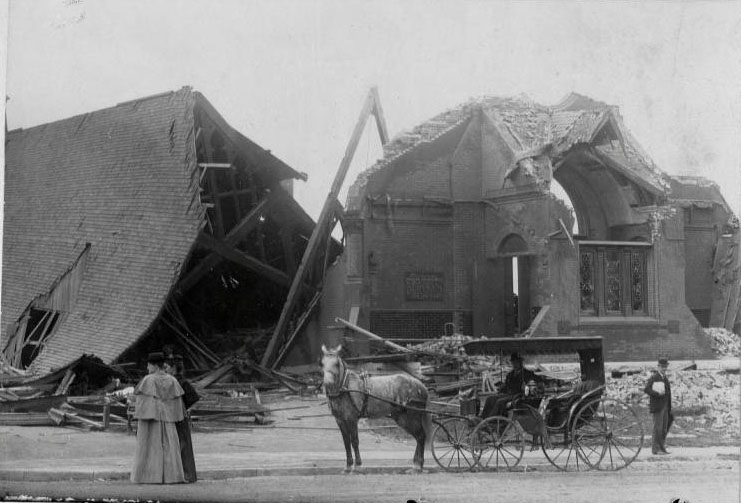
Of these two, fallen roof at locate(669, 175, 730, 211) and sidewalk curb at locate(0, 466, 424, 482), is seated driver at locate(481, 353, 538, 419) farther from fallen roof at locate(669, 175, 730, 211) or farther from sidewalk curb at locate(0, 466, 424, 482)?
fallen roof at locate(669, 175, 730, 211)

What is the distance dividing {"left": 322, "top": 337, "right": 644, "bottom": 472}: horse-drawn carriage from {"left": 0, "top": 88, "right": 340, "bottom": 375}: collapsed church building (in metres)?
8.57

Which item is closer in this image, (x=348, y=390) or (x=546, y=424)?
(x=348, y=390)

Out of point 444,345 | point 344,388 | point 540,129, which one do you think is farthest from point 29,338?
point 540,129

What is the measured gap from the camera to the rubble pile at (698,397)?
17891mm

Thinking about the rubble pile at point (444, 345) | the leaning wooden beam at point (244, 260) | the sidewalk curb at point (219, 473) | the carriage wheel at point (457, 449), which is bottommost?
the sidewalk curb at point (219, 473)

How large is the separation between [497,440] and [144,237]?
35.9 feet

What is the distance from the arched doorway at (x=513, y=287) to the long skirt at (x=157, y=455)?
508 inches

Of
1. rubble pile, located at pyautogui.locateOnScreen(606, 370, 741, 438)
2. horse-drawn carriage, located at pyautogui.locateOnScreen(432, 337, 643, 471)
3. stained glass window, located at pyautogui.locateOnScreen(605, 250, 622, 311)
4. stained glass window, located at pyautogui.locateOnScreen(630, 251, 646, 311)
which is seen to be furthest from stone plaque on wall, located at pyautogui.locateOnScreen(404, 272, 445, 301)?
horse-drawn carriage, located at pyautogui.locateOnScreen(432, 337, 643, 471)

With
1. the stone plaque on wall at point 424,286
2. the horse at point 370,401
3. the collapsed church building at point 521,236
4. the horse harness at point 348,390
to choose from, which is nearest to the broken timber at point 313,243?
the collapsed church building at point 521,236

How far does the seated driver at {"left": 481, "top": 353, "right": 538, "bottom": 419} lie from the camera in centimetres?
1452

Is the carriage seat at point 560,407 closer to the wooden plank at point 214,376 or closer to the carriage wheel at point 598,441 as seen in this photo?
the carriage wheel at point 598,441

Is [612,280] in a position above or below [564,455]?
above

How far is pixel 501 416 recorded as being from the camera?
1440cm

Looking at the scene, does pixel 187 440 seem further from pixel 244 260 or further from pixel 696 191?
pixel 696 191
